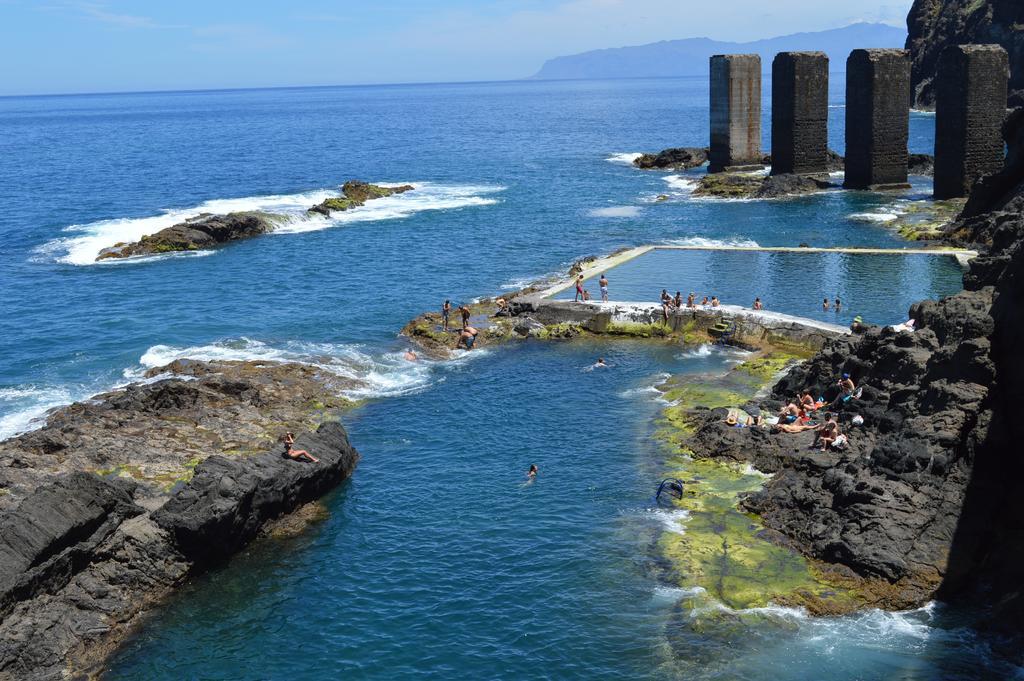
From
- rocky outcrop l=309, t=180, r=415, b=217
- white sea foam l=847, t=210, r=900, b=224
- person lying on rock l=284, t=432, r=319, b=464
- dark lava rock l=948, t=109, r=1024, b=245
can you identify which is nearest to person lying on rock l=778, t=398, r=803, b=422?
person lying on rock l=284, t=432, r=319, b=464

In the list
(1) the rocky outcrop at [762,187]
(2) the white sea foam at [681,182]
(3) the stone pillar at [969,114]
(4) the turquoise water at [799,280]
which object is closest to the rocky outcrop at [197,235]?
(4) the turquoise water at [799,280]

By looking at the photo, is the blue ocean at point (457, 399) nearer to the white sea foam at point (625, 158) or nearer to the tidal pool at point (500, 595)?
the tidal pool at point (500, 595)

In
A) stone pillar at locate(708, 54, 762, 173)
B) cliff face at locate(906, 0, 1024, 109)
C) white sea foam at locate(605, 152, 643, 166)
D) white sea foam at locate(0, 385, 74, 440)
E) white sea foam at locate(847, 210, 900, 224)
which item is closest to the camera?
white sea foam at locate(0, 385, 74, 440)

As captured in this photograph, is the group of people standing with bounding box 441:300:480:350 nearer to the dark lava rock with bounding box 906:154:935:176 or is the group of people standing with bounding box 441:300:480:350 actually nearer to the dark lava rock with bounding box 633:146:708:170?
the dark lava rock with bounding box 906:154:935:176

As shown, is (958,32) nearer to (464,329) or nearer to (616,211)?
(616,211)

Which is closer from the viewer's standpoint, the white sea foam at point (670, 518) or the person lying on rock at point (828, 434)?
the white sea foam at point (670, 518)

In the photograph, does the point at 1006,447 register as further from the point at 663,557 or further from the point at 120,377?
the point at 120,377
